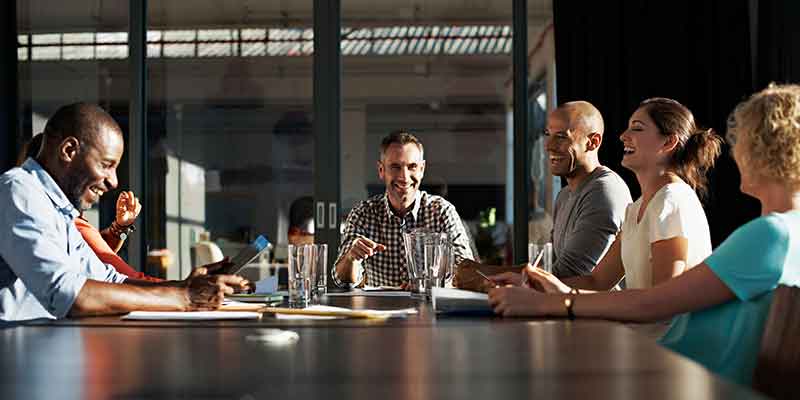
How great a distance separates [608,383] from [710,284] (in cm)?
93

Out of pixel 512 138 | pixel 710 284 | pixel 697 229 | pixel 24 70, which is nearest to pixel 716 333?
pixel 710 284

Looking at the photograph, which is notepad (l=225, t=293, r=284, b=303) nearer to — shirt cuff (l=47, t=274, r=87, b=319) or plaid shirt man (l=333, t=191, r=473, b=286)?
shirt cuff (l=47, t=274, r=87, b=319)

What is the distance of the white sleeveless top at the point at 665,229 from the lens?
105 inches

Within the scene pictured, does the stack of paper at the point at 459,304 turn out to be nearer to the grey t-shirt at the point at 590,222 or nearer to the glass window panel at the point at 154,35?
the grey t-shirt at the point at 590,222

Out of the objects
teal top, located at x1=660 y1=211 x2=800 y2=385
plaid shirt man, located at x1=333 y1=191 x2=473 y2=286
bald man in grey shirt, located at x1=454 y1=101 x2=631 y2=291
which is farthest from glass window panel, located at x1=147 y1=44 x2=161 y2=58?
teal top, located at x1=660 y1=211 x2=800 y2=385

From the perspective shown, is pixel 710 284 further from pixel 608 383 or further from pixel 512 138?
pixel 512 138

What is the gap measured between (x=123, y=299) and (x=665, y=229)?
5.01ft

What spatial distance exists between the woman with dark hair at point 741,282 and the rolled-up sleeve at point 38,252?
101cm

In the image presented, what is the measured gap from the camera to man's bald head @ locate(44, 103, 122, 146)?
2.45m

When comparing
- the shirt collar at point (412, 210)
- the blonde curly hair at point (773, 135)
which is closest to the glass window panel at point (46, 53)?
the shirt collar at point (412, 210)

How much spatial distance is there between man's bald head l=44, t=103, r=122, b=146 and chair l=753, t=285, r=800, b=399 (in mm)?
1740

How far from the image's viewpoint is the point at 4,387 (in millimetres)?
1119

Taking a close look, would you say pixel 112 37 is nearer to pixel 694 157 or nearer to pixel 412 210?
pixel 412 210

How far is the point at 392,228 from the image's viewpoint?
4141 millimetres
